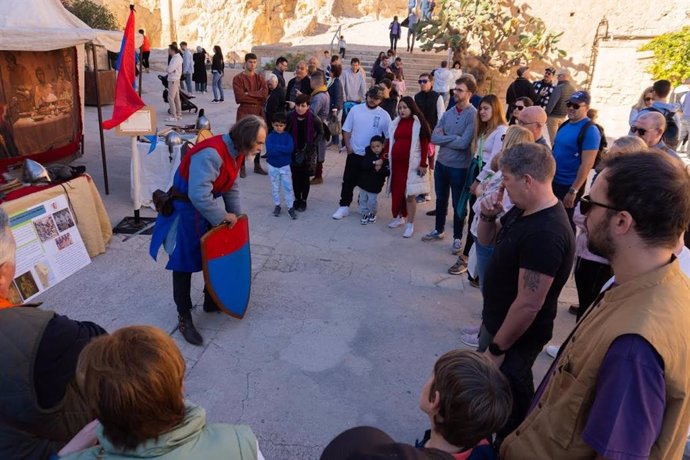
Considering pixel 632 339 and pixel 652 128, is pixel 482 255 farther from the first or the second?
pixel 632 339

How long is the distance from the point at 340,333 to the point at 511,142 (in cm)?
204

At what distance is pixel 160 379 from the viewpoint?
1302 millimetres

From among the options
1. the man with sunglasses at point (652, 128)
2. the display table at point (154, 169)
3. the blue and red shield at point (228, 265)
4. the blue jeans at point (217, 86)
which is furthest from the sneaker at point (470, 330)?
the blue jeans at point (217, 86)

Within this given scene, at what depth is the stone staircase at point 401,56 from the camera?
20.2 metres

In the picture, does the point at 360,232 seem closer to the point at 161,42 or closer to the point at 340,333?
the point at 340,333

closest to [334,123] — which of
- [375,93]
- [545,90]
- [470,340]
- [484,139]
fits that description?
[375,93]

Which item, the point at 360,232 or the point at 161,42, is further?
the point at 161,42

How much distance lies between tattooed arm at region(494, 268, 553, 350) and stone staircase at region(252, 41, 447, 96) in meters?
17.2

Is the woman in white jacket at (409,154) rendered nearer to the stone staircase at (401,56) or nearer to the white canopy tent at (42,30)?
the white canopy tent at (42,30)

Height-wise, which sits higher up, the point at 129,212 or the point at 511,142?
the point at 511,142

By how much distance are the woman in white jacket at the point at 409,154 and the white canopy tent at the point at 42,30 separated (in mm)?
4436

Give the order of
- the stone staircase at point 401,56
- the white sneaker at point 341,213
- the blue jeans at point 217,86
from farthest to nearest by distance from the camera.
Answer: the stone staircase at point 401,56 → the blue jeans at point 217,86 → the white sneaker at point 341,213

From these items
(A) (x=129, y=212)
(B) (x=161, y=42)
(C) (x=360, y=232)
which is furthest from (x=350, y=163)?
(B) (x=161, y=42)

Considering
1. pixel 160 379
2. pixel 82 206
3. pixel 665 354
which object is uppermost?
pixel 665 354
